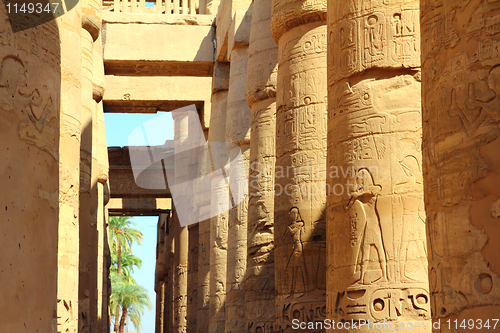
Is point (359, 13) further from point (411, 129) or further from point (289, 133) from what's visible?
point (289, 133)

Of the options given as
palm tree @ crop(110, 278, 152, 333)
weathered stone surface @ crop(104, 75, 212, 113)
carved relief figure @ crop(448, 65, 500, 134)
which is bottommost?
palm tree @ crop(110, 278, 152, 333)

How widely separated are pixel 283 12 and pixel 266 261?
365 centimetres

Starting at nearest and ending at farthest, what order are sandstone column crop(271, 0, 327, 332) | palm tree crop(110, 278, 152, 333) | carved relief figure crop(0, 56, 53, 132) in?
carved relief figure crop(0, 56, 53, 132) → sandstone column crop(271, 0, 327, 332) → palm tree crop(110, 278, 152, 333)

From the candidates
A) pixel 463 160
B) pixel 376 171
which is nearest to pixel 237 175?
pixel 376 171

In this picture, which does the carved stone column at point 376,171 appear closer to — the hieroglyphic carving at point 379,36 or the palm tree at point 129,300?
the hieroglyphic carving at point 379,36

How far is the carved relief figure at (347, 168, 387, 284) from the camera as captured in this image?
20.4ft

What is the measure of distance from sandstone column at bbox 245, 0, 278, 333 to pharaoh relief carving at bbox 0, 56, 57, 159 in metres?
6.61

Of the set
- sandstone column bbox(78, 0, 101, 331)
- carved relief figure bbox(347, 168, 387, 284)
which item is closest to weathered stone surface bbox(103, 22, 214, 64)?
sandstone column bbox(78, 0, 101, 331)

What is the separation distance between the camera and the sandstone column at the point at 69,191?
23.6ft

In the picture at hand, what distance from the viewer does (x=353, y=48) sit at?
21.9ft

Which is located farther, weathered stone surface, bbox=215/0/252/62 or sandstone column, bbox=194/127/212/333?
sandstone column, bbox=194/127/212/333

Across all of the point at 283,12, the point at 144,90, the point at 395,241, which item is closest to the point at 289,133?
the point at 283,12

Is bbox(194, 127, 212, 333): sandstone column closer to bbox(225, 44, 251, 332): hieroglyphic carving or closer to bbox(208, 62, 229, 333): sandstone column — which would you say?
bbox(208, 62, 229, 333): sandstone column

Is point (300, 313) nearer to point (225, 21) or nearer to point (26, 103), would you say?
point (26, 103)
